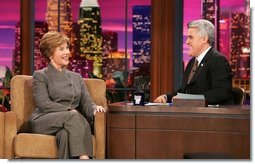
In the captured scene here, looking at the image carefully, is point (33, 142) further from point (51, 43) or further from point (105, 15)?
point (105, 15)

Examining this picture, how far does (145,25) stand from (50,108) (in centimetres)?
221

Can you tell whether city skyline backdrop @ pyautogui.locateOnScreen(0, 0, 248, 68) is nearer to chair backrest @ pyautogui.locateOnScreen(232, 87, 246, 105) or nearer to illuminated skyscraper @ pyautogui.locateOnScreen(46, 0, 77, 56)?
illuminated skyscraper @ pyautogui.locateOnScreen(46, 0, 77, 56)

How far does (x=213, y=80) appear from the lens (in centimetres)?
349

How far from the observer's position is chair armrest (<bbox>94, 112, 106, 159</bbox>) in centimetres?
375


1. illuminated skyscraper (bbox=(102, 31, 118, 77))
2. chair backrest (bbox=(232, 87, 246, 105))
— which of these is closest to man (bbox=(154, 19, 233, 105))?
chair backrest (bbox=(232, 87, 246, 105))

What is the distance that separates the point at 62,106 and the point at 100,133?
0.36 metres

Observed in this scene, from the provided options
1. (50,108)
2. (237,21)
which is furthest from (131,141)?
(237,21)

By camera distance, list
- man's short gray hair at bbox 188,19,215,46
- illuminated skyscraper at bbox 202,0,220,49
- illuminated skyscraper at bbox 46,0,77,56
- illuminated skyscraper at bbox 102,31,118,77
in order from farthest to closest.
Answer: illuminated skyscraper at bbox 46,0,77,56, illuminated skyscraper at bbox 102,31,118,77, illuminated skyscraper at bbox 202,0,220,49, man's short gray hair at bbox 188,19,215,46

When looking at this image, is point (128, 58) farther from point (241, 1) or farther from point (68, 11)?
point (241, 1)

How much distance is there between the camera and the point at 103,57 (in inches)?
231

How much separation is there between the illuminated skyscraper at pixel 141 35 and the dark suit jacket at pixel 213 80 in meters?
2.09

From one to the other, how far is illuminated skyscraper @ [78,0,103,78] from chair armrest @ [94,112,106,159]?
6.95 ft

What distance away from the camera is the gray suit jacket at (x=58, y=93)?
382cm

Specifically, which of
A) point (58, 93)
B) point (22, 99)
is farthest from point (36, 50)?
point (58, 93)
